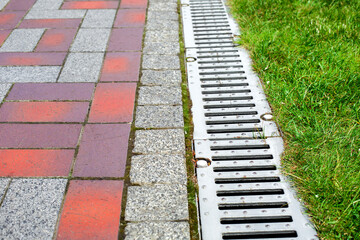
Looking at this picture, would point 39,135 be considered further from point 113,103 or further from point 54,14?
point 54,14

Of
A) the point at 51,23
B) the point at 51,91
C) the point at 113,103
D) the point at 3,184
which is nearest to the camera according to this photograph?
the point at 3,184

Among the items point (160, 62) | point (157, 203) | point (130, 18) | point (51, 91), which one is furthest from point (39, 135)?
point (130, 18)

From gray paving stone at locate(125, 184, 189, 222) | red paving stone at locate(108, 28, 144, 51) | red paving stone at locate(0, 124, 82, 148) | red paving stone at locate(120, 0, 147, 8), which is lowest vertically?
red paving stone at locate(120, 0, 147, 8)

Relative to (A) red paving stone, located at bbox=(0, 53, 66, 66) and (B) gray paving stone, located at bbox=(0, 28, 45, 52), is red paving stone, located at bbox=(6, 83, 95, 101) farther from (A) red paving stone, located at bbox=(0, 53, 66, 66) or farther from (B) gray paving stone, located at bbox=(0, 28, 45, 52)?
(B) gray paving stone, located at bbox=(0, 28, 45, 52)

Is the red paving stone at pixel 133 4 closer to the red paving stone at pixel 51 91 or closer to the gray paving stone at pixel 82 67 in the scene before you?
the gray paving stone at pixel 82 67

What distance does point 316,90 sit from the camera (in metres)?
2.68

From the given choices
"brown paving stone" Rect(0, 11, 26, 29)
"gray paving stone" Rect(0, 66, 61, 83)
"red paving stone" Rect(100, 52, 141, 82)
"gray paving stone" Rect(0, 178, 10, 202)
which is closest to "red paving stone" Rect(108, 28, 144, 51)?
"red paving stone" Rect(100, 52, 141, 82)

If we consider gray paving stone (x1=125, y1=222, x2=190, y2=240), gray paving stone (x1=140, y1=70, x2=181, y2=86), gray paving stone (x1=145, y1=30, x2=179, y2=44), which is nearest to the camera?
gray paving stone (x1=125, y1=222, x2=190, y2=240)

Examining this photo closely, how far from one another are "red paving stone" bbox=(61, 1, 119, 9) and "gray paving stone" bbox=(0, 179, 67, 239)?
271cm

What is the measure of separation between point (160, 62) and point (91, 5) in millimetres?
1648

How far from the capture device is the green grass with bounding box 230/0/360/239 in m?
1.88

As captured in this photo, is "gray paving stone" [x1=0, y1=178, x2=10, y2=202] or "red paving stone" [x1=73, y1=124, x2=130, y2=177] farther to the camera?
"red paving stone" [x1=73, y1=124, x2=130, y2=177]

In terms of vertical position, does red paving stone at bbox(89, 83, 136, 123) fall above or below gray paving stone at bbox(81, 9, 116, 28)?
above

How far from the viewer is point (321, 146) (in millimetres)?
2217
